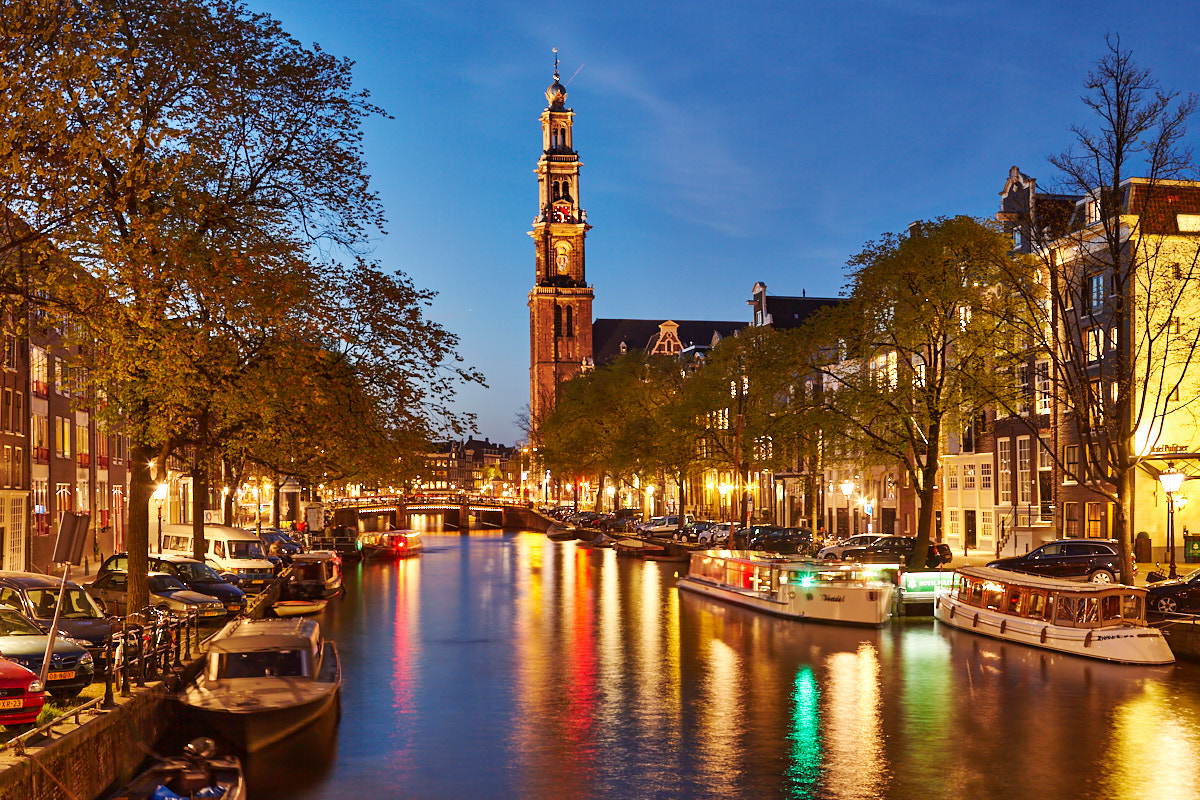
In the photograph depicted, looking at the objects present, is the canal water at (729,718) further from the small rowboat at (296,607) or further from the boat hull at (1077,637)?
the small rowboat at (296,607)

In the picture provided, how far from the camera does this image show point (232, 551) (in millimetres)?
57375

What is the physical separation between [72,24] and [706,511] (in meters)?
102

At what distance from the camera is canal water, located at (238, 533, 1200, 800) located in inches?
878

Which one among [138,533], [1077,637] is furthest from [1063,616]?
[138,533]

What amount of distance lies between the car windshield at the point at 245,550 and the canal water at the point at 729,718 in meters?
12.0

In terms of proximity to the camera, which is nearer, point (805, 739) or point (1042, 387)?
point (805, 739)

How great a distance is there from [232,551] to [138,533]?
29512 mm

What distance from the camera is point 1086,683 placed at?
3164 cm

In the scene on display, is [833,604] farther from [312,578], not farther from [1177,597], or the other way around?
[312,578]

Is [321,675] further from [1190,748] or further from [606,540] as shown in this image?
[606,540]

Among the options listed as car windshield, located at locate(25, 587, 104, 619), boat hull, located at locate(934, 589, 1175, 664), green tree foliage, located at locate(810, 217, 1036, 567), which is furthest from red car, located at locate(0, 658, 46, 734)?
green tree foliage, located at locate(810, 217, 1036, 567)

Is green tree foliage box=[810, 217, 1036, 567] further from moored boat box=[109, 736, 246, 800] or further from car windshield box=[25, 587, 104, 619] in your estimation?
moored boat box=[109, 736, 246, 800]

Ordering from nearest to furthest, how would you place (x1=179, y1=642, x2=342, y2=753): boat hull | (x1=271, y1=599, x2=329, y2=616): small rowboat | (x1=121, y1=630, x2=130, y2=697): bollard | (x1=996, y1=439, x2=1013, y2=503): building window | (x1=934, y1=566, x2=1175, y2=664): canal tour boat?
(x1=121, y1=630, x2=130, y2=697): bollard < (x1=179, y1=642, x2=342, y2=753): boat hull < (x1=934, y1=566, x2=1175, y2=664): canal tour boat < (x1=271, y1=599, x2=329, y2=616): small rowboat < (x1=996, y1=439, x2=1013, y2=503): building window

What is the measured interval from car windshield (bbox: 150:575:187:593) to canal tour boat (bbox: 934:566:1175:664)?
26.7 meters
